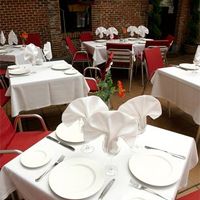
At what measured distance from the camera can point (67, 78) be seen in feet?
7.71

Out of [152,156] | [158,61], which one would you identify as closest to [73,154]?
[152,156]

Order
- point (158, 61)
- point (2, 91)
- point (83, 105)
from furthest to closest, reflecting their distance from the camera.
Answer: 1. point (158, 61)
2. point (2, 91)
3. point (83, 105)

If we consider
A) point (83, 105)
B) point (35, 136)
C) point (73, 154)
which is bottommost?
point (35, 136)

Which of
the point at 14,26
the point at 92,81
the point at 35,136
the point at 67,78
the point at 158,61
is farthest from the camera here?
the point at 14,26

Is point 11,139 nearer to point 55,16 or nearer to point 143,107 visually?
point 143,107

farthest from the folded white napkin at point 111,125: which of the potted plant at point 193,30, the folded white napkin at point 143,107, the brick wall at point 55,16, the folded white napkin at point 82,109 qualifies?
the potted plant at point 193,30

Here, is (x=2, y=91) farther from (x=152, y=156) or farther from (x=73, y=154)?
(x=152, y=156)

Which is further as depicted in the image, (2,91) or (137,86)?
(137,86)

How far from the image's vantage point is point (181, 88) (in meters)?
2.28

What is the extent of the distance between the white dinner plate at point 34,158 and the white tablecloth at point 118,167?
0.07ft

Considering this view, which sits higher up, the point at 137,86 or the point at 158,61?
the point at 158,61

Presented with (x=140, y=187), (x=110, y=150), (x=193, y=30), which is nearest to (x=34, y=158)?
(x=110, y=150)

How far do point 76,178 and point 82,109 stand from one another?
34cm

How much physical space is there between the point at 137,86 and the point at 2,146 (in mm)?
2939
